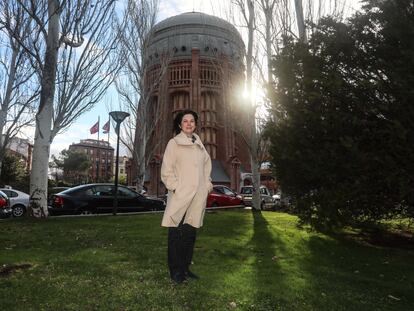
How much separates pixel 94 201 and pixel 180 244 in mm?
12480

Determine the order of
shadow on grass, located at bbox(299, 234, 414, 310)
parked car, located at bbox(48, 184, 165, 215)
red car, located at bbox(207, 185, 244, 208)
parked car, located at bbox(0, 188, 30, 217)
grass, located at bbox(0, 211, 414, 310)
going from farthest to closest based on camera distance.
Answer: red car, located at bbox(207, 185, 244, 208)
parked car, located at bbox(0, 188, 30, 217)
parked car, located at bbox(48, 184, 165, 215)
shadow on grass, located at bbox(299, 234, 414, 310)
grass, located at bbox(0, 211, 414, 310)

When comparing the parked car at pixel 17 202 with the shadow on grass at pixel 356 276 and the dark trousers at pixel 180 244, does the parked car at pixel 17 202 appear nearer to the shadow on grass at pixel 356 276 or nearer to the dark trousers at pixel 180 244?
the shadow on grass at pixel 356 276

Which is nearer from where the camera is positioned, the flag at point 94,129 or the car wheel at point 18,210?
the car wheel at point 18,210

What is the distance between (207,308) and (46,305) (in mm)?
1614

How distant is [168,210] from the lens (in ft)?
15.2

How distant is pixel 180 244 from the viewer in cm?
480

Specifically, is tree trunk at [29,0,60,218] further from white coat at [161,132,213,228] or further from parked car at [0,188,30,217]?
white coat at [161,132,213,228]

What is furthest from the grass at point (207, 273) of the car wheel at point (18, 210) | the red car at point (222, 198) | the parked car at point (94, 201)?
the red car at point (222, 198)

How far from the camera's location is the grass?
4469mm

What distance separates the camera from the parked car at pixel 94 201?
15.8 m

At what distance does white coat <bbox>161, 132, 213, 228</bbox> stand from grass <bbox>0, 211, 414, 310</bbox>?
86 centimetres

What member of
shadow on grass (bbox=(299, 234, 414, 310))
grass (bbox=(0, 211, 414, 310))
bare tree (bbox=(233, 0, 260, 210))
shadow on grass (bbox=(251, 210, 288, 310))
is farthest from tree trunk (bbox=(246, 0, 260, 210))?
shadow on grass (bbox=(299, 234, 414, 310))

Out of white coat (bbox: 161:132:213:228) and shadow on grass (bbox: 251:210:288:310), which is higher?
white coat (bbox: 161:132:213:228)

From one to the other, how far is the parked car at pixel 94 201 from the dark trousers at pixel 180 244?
1199 cm
